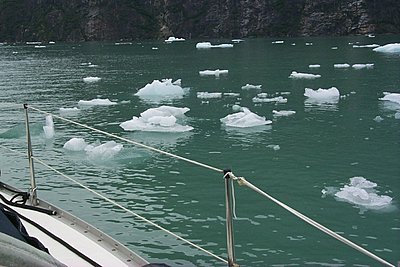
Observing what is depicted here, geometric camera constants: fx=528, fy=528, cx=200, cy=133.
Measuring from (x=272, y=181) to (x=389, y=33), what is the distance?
195 feet

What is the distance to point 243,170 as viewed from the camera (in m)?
10.4

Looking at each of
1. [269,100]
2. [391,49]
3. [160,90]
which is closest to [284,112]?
[269,100]

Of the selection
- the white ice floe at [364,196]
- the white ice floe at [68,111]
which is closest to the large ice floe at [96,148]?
the white ice floe at [364,196]

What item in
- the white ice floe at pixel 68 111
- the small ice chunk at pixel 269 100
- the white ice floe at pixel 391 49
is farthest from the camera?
the white ice floe at pixel 391 49

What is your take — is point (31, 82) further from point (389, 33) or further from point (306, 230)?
point (389, 33)

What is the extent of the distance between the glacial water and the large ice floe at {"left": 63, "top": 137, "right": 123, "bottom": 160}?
0.04 metres

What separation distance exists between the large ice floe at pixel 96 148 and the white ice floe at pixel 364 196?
523cm

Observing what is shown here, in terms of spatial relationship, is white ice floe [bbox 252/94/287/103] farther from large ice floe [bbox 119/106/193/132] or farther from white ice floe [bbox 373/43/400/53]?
white ice floe [bbox 373/43/400/53]

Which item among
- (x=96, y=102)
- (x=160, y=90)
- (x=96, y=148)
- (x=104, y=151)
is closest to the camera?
(x=104, y=151)

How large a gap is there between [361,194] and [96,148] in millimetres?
6122

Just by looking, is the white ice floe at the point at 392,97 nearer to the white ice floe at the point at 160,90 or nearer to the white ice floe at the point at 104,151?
the white ice floe at the point at 160,90

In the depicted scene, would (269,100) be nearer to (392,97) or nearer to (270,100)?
(270,100)

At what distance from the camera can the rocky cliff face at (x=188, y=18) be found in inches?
2530

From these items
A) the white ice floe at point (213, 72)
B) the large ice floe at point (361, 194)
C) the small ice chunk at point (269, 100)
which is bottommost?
the large ice floe at point (361, 194)
